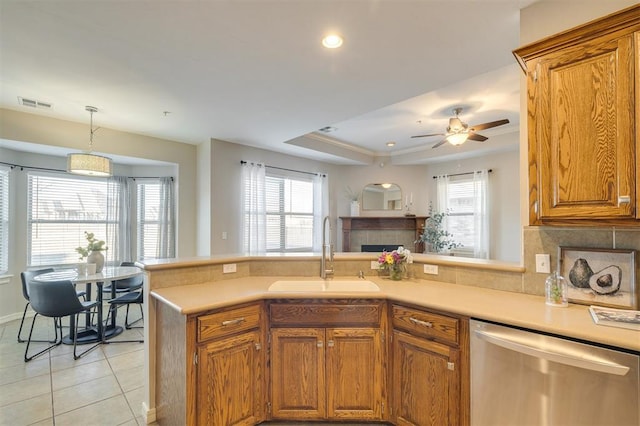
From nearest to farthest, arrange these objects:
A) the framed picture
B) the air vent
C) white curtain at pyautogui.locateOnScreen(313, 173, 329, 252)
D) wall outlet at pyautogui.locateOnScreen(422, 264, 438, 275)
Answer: the framed picture, wall outlet at pyautogui.locateOnScreen(422, 264, 438, 275), the air vent, white curtain at pyautogui.locateOnScreen(313, 173, 329, 252)

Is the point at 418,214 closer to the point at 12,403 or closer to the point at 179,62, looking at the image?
the point at 179,62

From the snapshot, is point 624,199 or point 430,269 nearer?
point 624,199

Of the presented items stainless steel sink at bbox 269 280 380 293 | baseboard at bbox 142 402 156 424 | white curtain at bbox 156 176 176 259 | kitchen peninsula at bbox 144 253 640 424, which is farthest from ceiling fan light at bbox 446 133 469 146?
white curtain at bbox 156 176 176 259

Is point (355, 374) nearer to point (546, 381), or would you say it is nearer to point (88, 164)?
point (546, 381)

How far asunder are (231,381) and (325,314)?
70 centimetres

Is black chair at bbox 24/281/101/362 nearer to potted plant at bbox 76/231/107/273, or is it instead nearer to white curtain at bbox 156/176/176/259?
potted plant at bbox 76/231/107/273

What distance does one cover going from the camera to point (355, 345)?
6.58ft

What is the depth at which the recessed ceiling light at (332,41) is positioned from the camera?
2188 millimetres

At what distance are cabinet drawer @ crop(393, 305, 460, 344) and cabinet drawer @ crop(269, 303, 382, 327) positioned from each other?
0.14 meters

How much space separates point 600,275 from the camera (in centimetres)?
Answer: 165

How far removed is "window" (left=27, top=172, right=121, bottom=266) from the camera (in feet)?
15.1

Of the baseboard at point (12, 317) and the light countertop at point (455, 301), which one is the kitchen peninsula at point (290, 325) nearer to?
the light countertop at point (455, 301)

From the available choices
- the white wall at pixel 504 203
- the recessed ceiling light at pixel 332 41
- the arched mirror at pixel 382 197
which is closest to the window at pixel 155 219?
the arched mirror at pixel 382 197

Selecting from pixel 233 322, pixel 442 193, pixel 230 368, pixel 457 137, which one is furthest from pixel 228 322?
pixel 442 193
